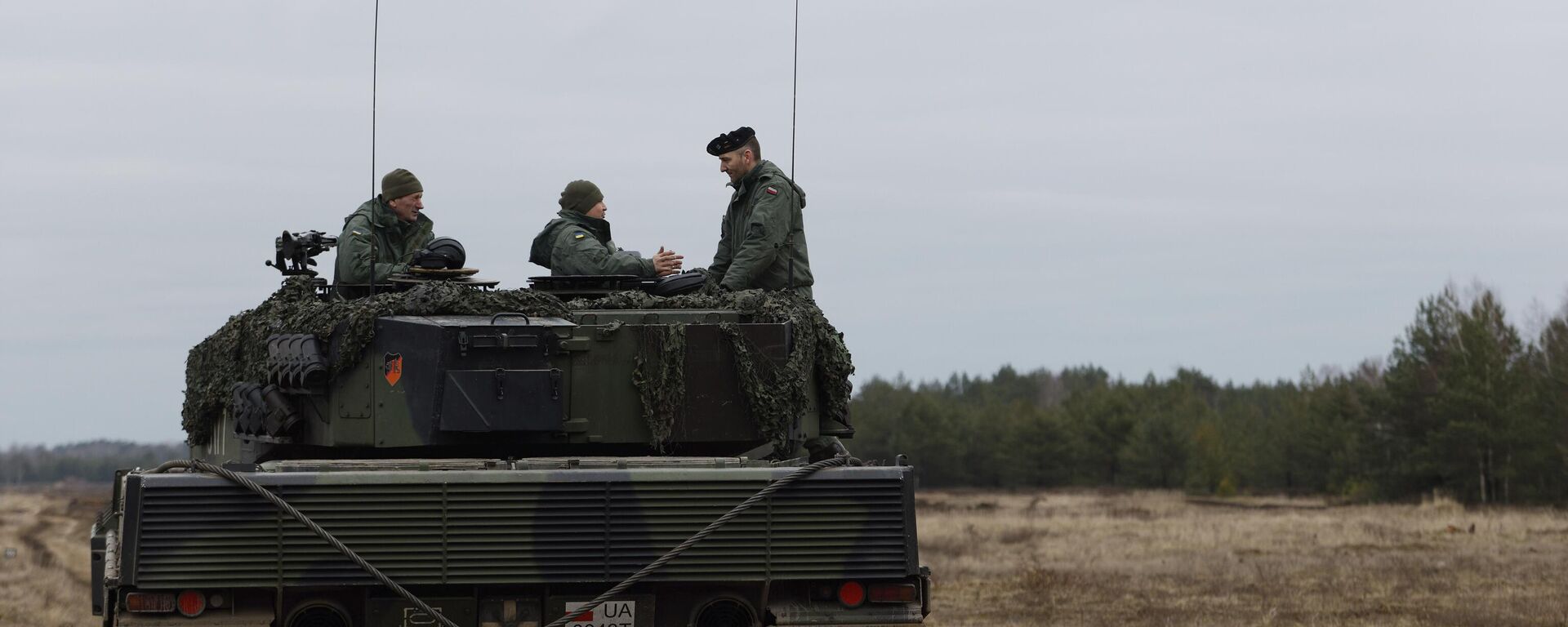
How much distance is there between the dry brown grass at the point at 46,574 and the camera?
14914 millimetres

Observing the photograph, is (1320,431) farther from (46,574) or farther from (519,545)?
(519,545)

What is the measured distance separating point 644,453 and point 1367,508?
127 ft

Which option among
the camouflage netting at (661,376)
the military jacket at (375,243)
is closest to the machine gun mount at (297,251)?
the military jacket at (375,243)

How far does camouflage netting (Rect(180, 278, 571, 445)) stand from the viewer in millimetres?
8109

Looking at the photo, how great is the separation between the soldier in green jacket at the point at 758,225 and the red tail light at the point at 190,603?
11.0ft

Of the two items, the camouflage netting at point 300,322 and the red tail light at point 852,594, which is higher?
the camouflage netting at point 300,322

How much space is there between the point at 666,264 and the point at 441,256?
3.85ft

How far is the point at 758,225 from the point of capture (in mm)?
9391

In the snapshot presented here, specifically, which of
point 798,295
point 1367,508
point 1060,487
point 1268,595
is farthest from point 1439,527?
point 1060,487

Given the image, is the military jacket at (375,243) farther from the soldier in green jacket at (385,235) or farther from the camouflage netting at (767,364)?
the camouflage netting at (767,364)

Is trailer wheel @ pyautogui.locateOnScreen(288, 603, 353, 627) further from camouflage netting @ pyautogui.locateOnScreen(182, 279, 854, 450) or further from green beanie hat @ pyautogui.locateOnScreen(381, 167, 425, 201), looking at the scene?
green beanie hat @ pyautogui.locateOnScreen(381, 167, 425, 201)

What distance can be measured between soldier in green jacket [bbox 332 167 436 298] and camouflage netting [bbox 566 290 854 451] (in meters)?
1.54

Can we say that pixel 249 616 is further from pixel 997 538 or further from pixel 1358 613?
pixel 997 538

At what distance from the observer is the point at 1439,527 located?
31.4 metres
